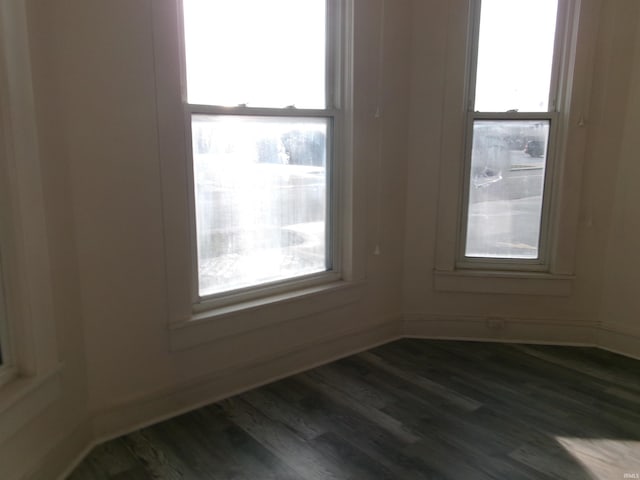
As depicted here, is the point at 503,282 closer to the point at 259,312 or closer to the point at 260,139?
the point at 259,312

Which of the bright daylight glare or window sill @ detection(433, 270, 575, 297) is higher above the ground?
the bright daylight glare

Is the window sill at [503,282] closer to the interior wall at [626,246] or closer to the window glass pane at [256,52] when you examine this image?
the interior wall at [626,246]

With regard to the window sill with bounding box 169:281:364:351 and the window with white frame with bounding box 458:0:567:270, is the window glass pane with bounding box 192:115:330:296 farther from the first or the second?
the window with white frame with bounding box 458:0:567:270

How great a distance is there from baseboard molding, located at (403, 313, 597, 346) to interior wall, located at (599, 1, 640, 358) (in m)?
0.16

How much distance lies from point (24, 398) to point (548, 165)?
9.85ft

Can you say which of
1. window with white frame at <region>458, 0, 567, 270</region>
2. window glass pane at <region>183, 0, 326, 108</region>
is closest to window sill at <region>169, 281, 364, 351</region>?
window with white frame at <region>458, 0, 567, 270</region>

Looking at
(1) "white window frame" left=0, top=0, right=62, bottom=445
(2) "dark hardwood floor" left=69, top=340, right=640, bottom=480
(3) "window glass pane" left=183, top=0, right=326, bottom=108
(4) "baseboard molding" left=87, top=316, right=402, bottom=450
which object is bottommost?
(2) "dark hardwood floor" left=69, top=340, right=640, bottom=480

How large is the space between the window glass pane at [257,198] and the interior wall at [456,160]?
71 centimetres

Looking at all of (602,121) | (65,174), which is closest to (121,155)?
(65,174)

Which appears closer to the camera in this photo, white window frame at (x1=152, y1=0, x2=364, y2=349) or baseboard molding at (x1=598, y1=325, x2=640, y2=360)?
white window frame at (x1=152, y1=0, x2=364, y2=349)

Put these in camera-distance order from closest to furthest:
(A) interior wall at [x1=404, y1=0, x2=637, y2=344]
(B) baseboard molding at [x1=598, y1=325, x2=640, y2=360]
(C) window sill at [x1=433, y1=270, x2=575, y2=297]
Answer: (A) interior wall at [x1=404, y1=0, x2=637, y2=344] < (B) baseboard molding at [x1=598, y1=325, x2=640, y2=360] < (C) window sill at [x1=433, y1=270, x2=575, y2=297]

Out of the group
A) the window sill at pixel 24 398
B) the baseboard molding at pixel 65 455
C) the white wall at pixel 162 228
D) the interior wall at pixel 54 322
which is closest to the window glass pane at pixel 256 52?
the white wall at pixel 162 228

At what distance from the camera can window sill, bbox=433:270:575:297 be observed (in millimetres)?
3215

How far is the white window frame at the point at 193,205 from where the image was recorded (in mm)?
2172
